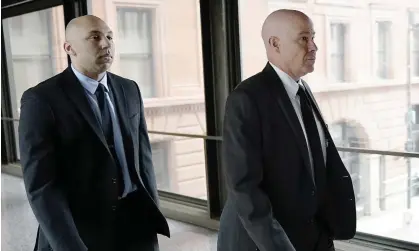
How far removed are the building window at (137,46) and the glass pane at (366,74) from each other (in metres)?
1.70

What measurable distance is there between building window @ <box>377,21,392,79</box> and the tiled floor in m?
1.75

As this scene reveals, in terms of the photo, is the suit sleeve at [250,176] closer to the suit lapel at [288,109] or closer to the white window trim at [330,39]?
the suit lapel at [288,109]

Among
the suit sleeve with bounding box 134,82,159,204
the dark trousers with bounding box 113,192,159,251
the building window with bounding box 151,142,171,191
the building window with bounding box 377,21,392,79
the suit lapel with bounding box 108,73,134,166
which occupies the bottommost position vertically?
the building window with bounding box 151,142,171,191

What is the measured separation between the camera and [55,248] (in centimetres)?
182

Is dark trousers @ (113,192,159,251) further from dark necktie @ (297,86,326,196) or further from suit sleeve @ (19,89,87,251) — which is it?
dark necktie @ (297,86,326,196)

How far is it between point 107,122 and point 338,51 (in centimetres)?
196

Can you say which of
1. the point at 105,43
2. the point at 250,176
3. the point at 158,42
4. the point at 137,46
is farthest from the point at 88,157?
the point at 137,46

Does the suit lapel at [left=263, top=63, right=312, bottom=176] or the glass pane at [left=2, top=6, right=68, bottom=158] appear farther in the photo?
the glass pane at [left=2, top=6, right=68, bottom=158]

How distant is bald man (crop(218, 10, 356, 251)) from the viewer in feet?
5.16

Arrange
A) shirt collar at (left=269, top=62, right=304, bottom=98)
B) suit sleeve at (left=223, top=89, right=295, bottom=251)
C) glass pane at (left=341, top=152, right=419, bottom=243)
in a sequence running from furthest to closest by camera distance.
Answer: glass pane at (left=341, top=152, right=419, bottom=243)
shirt collar at (left=269, top=62, right=304, bottom=98)
suit sleeve at (left=223, top=89, right=295, bottom=251)

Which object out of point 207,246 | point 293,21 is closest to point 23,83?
point 207,246

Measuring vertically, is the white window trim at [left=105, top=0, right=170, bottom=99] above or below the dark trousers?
above

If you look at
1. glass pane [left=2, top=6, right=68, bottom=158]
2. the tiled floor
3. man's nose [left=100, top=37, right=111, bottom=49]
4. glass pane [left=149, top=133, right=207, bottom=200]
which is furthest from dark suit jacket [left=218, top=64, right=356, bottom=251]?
glass pane [left=2, top=6, right=68, bottom=158]

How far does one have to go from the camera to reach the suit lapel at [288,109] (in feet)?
5.24
